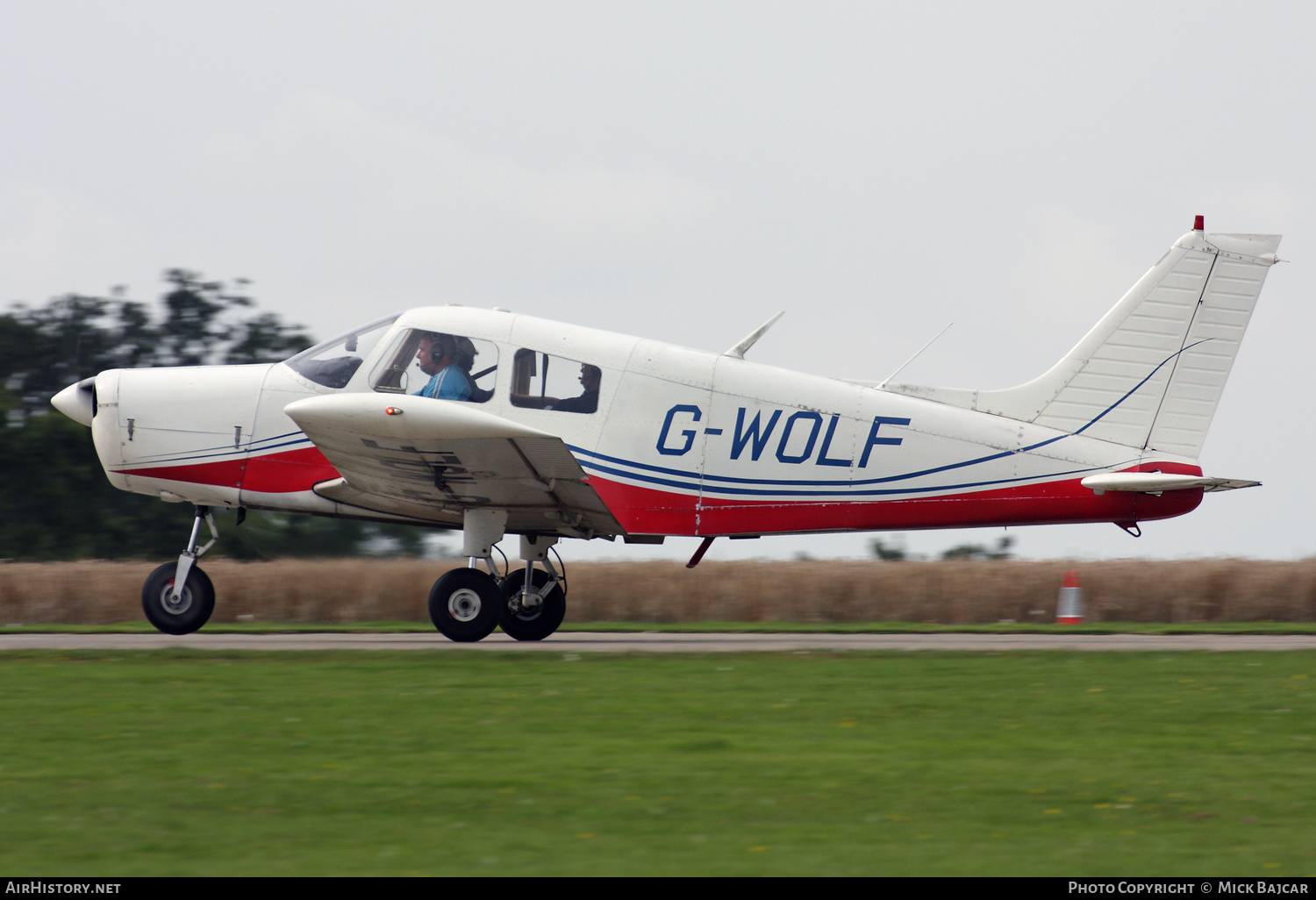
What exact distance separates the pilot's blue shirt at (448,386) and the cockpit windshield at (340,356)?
27.5 inches

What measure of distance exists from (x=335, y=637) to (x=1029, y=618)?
8.54m

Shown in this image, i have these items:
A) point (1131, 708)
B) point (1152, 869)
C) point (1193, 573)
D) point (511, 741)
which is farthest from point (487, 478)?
point (1193, 573)

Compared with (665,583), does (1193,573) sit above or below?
above

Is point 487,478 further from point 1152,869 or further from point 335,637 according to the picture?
point 1152,869

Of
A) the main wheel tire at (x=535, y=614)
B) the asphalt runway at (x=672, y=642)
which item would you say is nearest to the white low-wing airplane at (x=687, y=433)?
the asphalt runway at (x=672, y=642)

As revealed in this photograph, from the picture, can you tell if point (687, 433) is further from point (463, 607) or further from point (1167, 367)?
point (1167, 367)

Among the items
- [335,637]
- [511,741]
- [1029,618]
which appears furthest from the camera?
[1029,618]

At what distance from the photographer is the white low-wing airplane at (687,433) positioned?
11.2 metres

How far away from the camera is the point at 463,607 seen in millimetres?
11266

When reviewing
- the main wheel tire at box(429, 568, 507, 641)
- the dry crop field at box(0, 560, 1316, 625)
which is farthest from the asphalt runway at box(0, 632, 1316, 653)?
the dry crop field at box(0, 560, 1316, 625)

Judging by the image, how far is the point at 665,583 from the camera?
16.5 metres

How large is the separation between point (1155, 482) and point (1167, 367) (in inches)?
47.8

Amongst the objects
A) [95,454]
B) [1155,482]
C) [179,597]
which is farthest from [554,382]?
[95,454]

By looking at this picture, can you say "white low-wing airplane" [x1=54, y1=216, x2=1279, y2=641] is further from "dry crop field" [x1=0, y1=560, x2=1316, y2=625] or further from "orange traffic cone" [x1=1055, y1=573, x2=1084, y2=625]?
"dry crop field" [x1=0, y1=560, x2=1316, y2=625]
